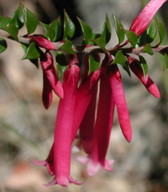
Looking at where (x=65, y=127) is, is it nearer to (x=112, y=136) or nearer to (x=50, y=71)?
(x=50, y=71)

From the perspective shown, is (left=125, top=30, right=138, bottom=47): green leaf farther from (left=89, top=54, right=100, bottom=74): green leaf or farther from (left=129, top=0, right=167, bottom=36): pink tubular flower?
(left=89, top=54, right=100, bottom=74): green leaf

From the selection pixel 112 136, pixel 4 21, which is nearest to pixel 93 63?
pixel 4 21

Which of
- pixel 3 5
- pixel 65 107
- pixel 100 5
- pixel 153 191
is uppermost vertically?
pixel 65 107

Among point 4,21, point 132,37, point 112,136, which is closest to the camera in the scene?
point 132,37

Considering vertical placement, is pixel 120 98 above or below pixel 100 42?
below

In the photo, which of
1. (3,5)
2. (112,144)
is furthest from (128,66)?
(3,5)

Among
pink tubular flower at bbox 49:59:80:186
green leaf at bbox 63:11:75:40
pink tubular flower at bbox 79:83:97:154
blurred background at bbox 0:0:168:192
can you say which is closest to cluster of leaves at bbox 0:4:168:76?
green leaf at bbox 63:11:75:40

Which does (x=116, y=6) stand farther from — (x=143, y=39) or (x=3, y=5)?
(x=143, y=39)
